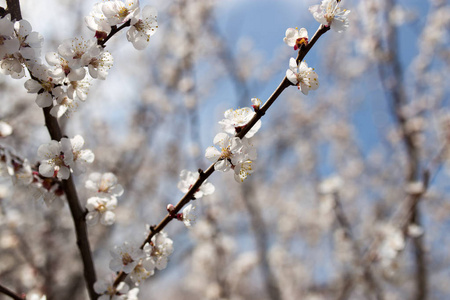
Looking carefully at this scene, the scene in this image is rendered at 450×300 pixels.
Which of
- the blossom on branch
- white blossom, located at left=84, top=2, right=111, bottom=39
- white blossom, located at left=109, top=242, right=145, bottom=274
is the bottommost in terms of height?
white blossom, located at left=109, top=242, right=145, bottom=274

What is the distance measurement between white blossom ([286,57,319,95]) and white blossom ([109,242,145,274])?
814 mm

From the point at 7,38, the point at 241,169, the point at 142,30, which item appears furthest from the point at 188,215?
the point at 7,38

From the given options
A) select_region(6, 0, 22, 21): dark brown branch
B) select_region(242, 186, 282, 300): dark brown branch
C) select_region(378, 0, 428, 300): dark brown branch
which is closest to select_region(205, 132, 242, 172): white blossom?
select_region(6, 0, 22, 21): dark brown branch

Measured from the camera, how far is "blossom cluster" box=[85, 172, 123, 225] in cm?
137

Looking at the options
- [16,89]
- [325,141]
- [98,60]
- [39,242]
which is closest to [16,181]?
[98,60]

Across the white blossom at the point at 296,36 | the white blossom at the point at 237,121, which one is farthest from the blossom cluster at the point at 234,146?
the white blossom at the point at 296,36

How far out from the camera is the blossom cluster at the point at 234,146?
1175 millimetres

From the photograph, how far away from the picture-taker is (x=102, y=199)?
139cm

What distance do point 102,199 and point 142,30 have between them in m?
0.66

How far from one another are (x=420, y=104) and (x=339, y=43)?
2.62 meters

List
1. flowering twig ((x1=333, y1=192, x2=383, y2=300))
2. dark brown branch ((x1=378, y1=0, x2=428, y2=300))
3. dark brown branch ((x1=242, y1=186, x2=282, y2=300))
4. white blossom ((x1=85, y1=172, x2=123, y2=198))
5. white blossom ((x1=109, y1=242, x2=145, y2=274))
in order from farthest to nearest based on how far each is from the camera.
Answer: dark brown branch ((x1=242, y1=186, x2=282, y2=300)) < dark brown branch ((x1=378, y1=0, x2=428, y2=300)) < flowering twig ((x1=333, y1=192, x2=383, y2=300)) < white blossom ((x1=85, y1=172, x2=123, y2=198)) < white blossom ((x1=109, y1=242, x2=145, y2=274))

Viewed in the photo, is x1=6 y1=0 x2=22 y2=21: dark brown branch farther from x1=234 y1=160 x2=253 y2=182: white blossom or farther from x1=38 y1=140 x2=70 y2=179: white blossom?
x1=234 y1=160 x2=253 y2=182: white blossom

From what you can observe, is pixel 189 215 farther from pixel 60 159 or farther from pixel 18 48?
pixel 18 48

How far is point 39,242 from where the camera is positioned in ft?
15.8
